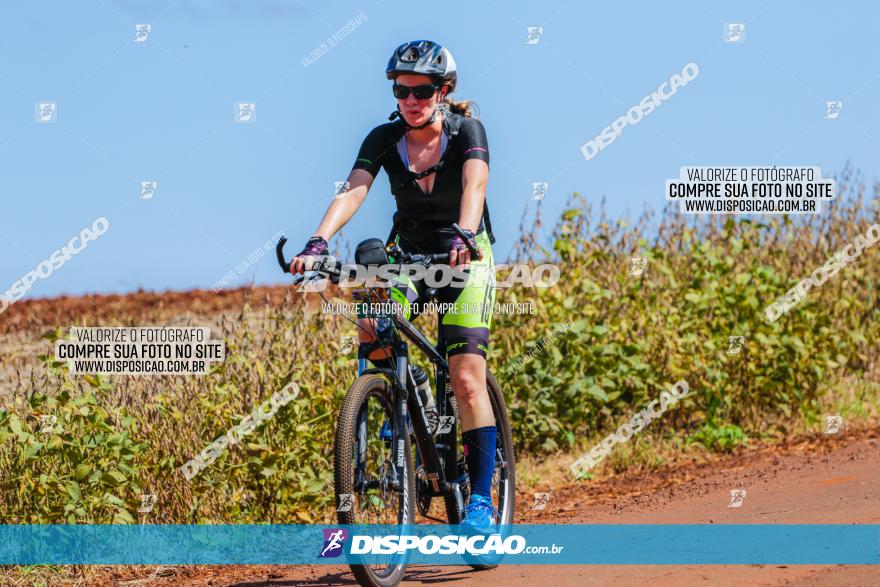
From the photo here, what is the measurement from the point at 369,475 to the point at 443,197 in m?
1.39

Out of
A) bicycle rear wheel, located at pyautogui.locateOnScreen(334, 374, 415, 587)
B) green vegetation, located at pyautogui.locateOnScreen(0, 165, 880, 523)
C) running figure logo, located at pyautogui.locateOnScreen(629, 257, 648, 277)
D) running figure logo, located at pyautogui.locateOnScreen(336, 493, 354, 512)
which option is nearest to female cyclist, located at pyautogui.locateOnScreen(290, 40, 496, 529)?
bicycle rear wheel, located at pyautogui.locateOnScreen(334, 374, 415, 587)

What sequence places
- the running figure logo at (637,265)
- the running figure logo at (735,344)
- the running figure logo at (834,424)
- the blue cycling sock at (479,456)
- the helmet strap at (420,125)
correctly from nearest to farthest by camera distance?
the helmet strap at (420,125) → the blue cycling sock at (479,456) → the running figure logo at (834,424) → the running figure logo at (735,344) → the running figure logo at (637,265)

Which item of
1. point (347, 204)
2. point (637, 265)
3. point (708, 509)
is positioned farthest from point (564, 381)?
point (347, 204)

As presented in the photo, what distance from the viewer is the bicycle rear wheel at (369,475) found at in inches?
203

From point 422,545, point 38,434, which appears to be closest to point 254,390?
point 38,434

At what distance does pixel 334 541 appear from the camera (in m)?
5.25

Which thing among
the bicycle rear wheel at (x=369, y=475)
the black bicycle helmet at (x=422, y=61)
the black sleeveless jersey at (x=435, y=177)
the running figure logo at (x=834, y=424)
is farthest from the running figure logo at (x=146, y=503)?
the running figure logo at (x=834, y=424)

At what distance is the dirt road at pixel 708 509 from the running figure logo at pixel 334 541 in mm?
776

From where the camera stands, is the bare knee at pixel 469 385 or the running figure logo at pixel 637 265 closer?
the bare knee at pixel 469 385

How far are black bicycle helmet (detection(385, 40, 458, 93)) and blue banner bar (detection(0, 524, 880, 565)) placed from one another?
210 cm

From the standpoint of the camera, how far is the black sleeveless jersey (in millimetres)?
5871

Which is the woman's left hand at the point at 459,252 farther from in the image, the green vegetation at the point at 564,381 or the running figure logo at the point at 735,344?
the running figure logo at the point at 735,344

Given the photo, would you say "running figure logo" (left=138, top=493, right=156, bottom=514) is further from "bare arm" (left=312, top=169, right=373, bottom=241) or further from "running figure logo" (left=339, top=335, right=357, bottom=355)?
"bare arm" (left=312, top=169, right=373, bottom=241)

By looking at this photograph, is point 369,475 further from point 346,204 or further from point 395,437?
point 346,204
